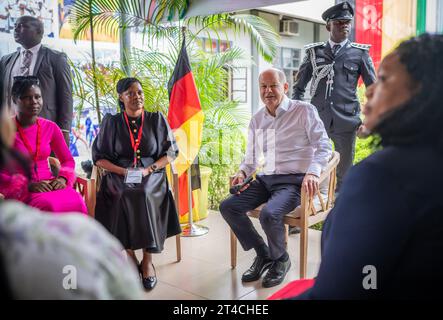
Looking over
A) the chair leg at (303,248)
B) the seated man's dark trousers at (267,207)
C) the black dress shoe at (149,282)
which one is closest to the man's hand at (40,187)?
the black dress shoe at (149,282)

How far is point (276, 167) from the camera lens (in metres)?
3.07

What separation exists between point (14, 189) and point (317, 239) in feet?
7.87

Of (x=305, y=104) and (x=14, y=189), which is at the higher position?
(x=305, y=104)

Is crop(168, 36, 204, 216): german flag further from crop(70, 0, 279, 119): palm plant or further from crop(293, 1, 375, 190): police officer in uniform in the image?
crop(293, 1, 375, 190): police officer in uniform

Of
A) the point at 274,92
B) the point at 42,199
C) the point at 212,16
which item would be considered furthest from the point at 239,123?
the point at 42,199

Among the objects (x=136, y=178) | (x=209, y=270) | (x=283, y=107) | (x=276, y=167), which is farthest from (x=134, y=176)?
(x=283, y=107)

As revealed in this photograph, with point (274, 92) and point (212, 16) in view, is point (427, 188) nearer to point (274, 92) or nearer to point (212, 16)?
point (274, 92)

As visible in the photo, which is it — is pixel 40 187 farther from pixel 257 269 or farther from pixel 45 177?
pixel 257 269

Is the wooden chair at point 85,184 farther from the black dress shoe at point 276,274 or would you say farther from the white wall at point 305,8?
the white wall at point 305,8

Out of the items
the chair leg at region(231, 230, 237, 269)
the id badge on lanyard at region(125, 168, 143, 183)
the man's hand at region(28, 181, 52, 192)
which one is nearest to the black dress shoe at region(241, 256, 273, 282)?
the chair leg at region(231, 230, 237, 269)

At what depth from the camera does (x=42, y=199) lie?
2.60 metres

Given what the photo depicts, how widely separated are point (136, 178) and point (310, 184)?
115cm

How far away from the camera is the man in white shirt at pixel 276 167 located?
284 cm
